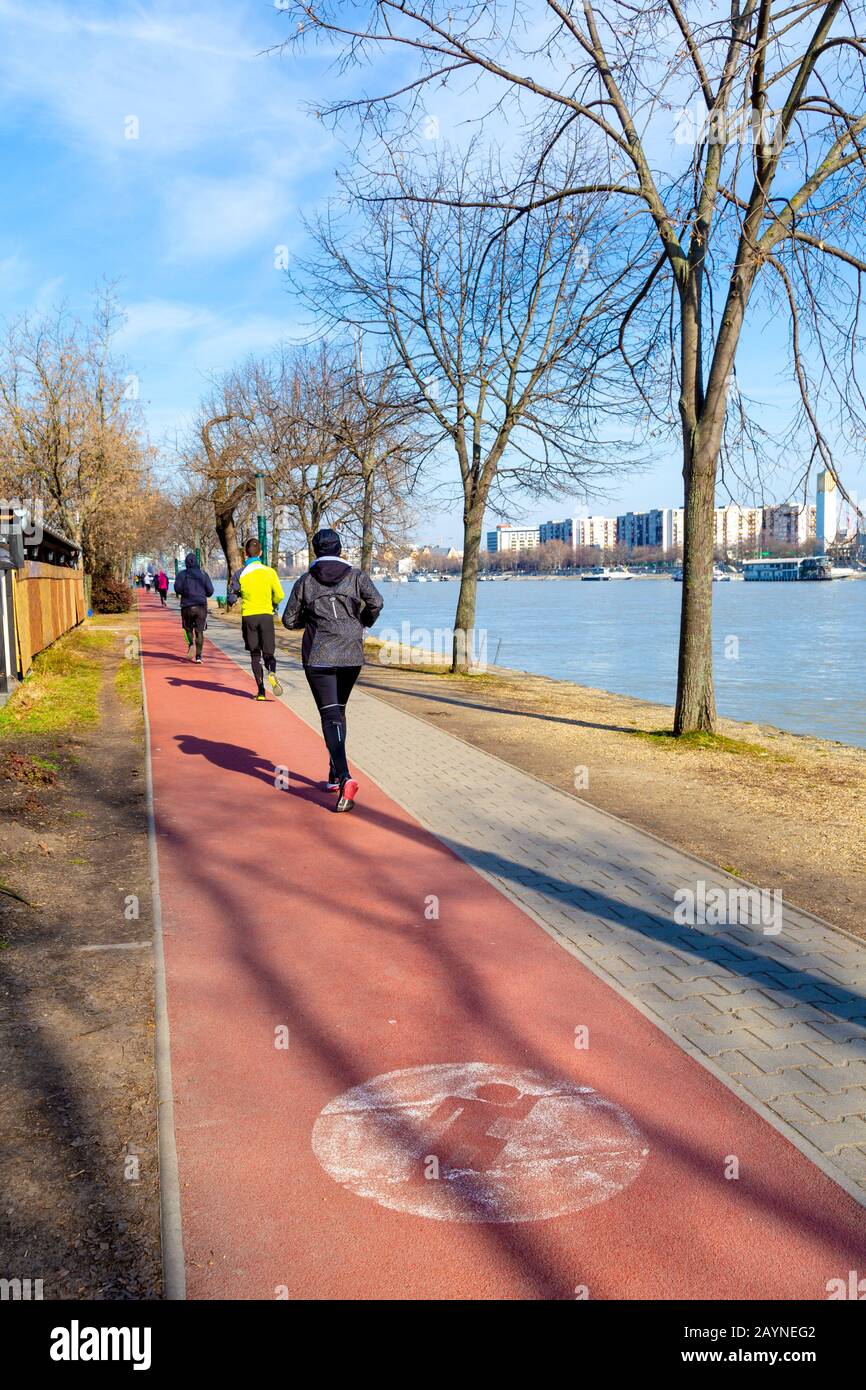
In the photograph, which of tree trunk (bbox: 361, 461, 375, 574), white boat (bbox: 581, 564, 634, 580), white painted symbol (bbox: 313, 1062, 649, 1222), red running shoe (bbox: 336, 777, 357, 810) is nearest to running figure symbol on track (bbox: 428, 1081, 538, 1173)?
white painted symbol (bbox: 313, 1062, 649, 1222)

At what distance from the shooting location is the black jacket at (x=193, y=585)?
18609mm

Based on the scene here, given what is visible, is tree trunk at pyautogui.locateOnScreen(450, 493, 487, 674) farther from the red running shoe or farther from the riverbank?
the red running shoe

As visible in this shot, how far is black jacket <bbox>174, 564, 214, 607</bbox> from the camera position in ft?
61.1

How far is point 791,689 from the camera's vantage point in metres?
21.2

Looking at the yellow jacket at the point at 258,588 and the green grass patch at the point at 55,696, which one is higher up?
the yellow jacket at the point at 258,588

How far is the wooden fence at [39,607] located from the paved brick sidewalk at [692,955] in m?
8.70

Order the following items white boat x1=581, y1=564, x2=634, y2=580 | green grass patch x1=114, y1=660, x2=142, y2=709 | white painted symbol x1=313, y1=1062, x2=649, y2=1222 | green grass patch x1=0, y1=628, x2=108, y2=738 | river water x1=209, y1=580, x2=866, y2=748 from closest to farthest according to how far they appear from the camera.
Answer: white painted symbol x1=313, y1=1062, x2=649, y2=1222 < green grass patch x1=0, y1=628, x2=108, y2=738 < green grass patch x1=114, y1=660, x2=142, y2=709 < river water x1=209, y1=580, x2=866, y2=748 < white boat x1=581, y1=564, x2=634, y2=580

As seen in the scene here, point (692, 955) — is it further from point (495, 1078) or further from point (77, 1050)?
point (77, 1050)

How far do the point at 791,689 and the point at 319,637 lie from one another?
15.8m

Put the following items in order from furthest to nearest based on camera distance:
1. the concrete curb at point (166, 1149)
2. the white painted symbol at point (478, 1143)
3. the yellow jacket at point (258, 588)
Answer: the yellow jacket at point (258, 588) < the white painted symbol at point (478, 1143) < the concrete curb at point (166, 1149)

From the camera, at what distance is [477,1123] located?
3471 mm

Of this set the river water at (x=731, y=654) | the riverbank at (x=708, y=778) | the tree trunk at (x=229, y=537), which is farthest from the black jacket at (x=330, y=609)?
the tree trunk at (x=229, y=537)

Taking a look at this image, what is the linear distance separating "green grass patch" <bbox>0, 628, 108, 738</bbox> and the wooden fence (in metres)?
0.28

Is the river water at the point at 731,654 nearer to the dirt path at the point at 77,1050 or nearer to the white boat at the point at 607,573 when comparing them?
the dirt path at the point at 77,1050
